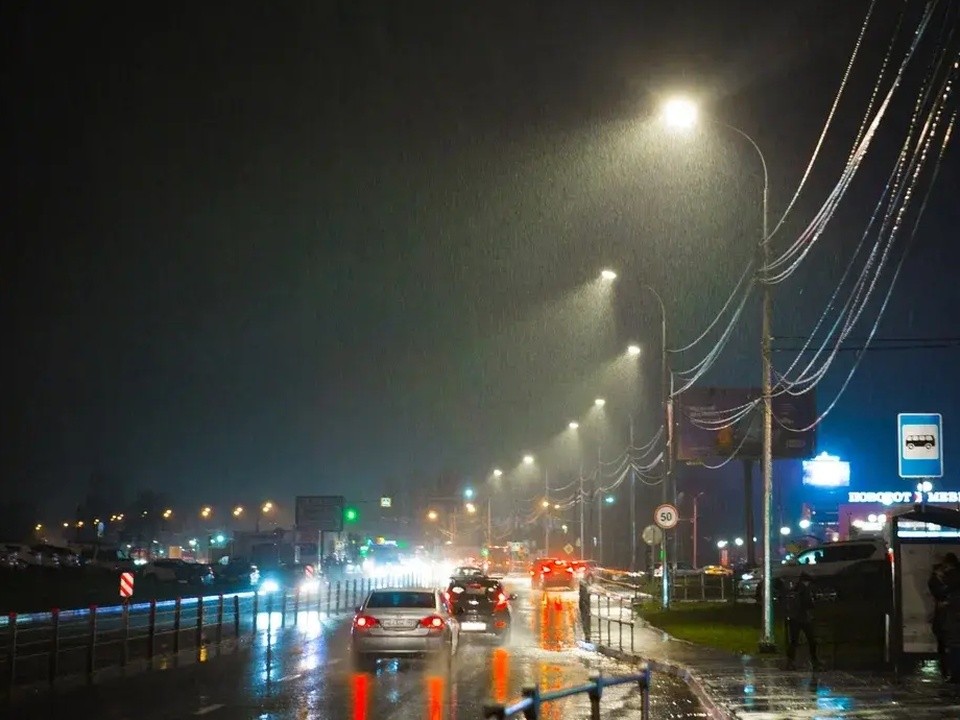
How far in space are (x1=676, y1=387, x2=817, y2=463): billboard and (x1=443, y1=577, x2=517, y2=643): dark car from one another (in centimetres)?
2615

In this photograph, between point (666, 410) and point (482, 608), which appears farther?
point (666, 410)

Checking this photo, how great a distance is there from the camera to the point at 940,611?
19.2 m

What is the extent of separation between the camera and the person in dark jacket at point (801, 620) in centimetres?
2214

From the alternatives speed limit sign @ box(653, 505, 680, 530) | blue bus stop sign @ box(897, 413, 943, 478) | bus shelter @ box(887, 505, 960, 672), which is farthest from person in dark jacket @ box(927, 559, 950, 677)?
speed limit sign @ box(653, 505, 680, 530)

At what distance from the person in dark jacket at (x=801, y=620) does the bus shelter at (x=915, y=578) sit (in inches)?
63.9

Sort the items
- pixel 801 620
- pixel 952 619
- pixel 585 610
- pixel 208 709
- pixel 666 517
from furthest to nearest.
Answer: pixel 666 517, pixel 585 610, pixel 801 620, pixel 952 619, pixel 208 709

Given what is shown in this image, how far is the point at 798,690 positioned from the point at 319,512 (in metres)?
48.7

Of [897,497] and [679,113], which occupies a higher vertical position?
[679,113]

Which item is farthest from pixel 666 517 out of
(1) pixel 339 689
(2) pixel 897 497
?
(2) pixel 897 497

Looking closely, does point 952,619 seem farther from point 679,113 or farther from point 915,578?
point 679,113

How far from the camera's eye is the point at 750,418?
60.4m

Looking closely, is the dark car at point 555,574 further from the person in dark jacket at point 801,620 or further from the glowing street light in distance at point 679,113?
the glowing street light in distance at point 679,113

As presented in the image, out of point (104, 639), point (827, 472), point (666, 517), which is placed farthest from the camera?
point (827, 472)

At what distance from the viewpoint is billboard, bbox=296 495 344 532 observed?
64.8m
